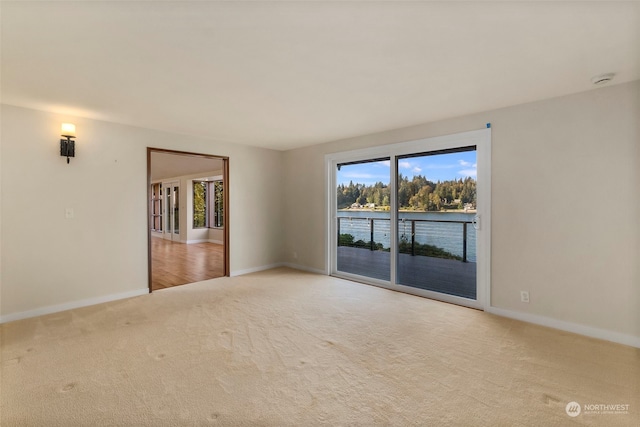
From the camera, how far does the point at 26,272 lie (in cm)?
329

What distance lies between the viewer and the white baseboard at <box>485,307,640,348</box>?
2650mm

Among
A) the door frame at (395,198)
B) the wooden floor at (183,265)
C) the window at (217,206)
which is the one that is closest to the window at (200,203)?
the window at (217,206)

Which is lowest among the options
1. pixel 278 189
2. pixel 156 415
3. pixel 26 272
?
pixel 156 415

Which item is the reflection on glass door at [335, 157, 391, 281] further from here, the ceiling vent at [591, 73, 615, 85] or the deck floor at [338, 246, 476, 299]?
the ceiling vent at [591, 73, 615, 85]

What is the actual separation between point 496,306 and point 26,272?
543cm

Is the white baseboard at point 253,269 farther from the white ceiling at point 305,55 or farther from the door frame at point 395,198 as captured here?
the white ceiling at point 305,55

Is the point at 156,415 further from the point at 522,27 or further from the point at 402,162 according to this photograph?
the point at 402,162

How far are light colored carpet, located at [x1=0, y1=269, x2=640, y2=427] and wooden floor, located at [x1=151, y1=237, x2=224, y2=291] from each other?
1.48 m

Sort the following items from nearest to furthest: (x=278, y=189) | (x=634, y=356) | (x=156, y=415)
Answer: (x=156, y=415)
(x=634, y=356)
(x=278, y=189)

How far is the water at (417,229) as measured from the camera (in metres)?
4.51

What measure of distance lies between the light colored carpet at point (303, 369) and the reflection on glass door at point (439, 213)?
1.05 meters

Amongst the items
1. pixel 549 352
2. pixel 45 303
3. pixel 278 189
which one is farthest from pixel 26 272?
pixel 549 352

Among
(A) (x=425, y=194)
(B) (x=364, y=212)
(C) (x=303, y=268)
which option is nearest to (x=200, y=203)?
(C) (x=303, y=268)

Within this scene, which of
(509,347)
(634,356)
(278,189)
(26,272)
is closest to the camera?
(634,356)
